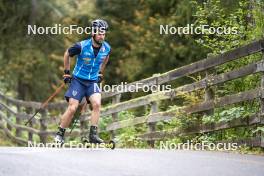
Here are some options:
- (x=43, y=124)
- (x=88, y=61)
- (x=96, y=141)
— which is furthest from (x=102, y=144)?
(x=43, y=124)

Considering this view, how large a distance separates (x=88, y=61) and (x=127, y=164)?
116 inches

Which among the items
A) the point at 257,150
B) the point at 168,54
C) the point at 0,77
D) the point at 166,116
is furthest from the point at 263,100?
the point at 0,77

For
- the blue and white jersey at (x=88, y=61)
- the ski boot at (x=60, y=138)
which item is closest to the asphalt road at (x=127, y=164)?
the ski boot at (x=60, y=138)

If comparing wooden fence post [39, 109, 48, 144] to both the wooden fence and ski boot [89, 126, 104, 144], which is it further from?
ski boot [89, 126, 104, 144]

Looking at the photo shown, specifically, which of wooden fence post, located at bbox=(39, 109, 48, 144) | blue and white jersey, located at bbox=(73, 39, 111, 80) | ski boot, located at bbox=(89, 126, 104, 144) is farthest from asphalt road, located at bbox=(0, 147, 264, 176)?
wooden fence post, located at bbox=(39, 109, 48, 144)

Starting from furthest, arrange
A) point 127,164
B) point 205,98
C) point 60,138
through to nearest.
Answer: point 205,98 < point 60,138 < point 127,164

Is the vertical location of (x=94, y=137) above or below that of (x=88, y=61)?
below

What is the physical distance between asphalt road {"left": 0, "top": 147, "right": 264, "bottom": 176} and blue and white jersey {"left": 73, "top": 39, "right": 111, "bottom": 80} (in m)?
1.50

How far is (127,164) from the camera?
324 inches

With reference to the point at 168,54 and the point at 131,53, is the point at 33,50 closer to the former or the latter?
the point at 131,53

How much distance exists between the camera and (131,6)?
2366cm

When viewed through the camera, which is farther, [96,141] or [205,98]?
[205,98]

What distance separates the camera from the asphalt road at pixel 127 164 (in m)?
7.29

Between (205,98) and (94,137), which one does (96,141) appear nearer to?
(94,137)
